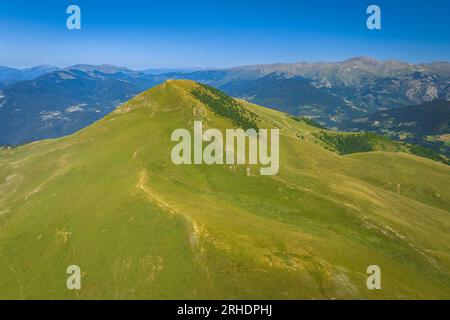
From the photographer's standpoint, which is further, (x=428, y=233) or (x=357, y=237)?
(x=428, y=233)

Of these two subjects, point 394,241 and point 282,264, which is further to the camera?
point 394,241

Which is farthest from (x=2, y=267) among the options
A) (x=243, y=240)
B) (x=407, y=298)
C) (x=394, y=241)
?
(x=394, y=241)

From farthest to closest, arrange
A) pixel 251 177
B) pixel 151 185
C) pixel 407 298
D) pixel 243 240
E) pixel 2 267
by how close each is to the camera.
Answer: pixel 251 177 → pixel 151 185 → pixel 2 267 → pixel 243 240 → pixel 407 298
